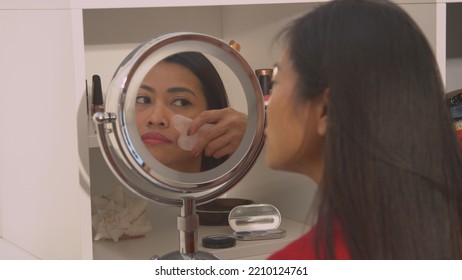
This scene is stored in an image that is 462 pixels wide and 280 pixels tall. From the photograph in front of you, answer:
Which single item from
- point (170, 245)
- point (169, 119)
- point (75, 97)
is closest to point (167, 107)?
point (169, 119)

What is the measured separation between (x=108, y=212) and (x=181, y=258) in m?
0.31

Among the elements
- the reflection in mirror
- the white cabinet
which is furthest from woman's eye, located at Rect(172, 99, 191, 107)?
the white cabinet

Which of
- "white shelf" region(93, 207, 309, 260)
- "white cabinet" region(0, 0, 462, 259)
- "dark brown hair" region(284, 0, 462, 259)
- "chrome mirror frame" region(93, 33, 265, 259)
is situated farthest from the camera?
"white shelf" region(93, 207, 309, 260)

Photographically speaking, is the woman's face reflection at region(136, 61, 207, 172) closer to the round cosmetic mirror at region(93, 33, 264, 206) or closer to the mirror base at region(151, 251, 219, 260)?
the round cosmetic mirror at region(93, 33, 264, 206)

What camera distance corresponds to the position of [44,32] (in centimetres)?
107

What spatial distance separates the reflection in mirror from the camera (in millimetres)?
971

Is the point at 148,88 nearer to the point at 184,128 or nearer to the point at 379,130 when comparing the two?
the point at 184,128

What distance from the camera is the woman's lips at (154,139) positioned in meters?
0.97

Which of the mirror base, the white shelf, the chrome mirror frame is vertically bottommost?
the white shelf

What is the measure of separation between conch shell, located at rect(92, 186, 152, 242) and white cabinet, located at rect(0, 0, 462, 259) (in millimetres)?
19

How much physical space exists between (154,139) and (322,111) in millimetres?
265

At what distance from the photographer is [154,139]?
97 cm

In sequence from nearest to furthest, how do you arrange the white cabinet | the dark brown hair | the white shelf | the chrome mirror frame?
the dark brown hair, the chrome mirror frame, the white cabinet, the white shelf
